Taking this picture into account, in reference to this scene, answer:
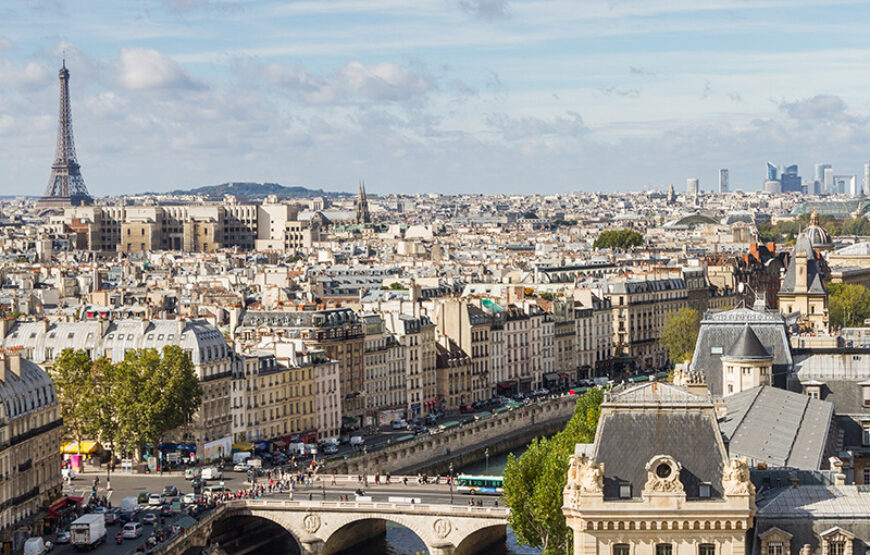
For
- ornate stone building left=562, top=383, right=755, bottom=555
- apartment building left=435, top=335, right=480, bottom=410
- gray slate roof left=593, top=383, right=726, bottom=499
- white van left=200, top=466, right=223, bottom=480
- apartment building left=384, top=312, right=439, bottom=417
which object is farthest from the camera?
apartment building left=435, top=335, right=480, bottom=410

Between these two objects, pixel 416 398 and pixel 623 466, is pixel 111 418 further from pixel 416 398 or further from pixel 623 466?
pixel 623 466

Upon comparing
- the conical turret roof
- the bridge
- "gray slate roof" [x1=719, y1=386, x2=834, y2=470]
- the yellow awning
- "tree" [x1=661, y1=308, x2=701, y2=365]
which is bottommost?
the bridge

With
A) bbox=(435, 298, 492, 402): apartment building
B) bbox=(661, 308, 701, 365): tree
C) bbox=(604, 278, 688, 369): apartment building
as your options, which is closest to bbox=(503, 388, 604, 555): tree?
bbox=(435, 298, 492, 402): apartment building

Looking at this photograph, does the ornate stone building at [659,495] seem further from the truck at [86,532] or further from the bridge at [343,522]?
the truck at [86,532]

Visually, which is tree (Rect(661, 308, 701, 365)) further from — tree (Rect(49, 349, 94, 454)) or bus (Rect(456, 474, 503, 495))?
bus (Rect(456, 474, 503, 495))

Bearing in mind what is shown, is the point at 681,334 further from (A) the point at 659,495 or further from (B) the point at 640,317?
(A) the point at 659,495

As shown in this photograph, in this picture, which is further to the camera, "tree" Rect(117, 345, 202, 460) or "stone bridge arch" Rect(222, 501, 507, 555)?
"tree" Rect(117, 345, 202, 460)

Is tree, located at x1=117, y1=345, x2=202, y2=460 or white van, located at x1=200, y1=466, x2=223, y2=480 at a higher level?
tree, located at x1=117, y1=345, x2=202, y2=460

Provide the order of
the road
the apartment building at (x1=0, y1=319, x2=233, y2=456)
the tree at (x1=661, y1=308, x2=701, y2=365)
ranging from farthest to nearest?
1. the tree at (x1=661, y1=308, x2=701, y2=365)
2. the apartment building at (x1=0, y1=319, x2=233, y2=456)
3. the road
